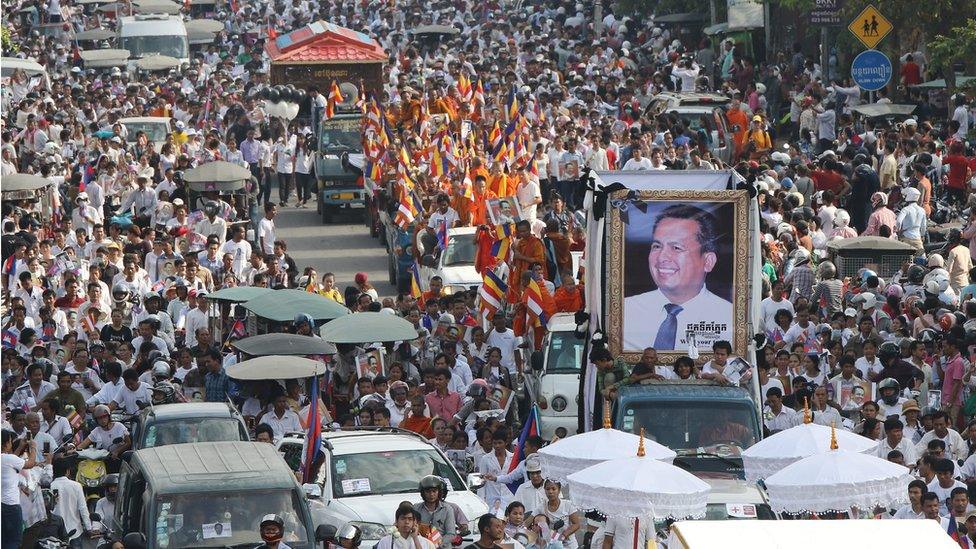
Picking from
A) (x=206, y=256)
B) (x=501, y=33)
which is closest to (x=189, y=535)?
(x=206, y=256)

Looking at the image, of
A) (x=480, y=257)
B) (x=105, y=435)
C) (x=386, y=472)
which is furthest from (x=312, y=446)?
(x=480, y=257)

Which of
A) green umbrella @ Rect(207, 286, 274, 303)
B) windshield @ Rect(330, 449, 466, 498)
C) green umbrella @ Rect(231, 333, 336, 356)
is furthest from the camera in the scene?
green umbrella @ Rect(207, 286, 274, 303)

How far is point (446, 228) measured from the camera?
1161 inches

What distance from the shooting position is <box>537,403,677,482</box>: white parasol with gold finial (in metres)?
16.1

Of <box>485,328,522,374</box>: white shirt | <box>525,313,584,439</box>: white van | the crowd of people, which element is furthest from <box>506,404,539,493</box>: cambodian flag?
<box>485,328,522,374</box>: white shirt

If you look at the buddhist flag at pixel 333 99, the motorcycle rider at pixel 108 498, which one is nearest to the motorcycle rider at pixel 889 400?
the motorcycle rider at pixel 108 498

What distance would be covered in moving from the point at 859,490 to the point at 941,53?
17.3 metres

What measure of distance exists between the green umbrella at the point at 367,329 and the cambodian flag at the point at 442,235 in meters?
5.53

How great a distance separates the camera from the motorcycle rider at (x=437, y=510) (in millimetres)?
16500

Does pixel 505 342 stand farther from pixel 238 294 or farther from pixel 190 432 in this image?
pixel 190 432

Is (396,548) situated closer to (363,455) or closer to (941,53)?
(363,455)

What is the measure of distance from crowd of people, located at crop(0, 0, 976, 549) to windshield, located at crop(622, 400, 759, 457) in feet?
2.53

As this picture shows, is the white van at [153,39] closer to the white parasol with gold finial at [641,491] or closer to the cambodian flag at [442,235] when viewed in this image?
the cambodian flag at [442,235]

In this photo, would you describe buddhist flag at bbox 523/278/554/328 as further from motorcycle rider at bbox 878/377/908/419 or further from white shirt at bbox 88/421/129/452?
white shirt at bbox 88/421/129/452
